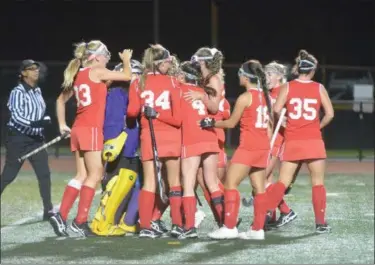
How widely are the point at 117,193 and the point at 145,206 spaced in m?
0.39

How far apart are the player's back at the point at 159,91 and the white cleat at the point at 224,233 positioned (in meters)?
0.95

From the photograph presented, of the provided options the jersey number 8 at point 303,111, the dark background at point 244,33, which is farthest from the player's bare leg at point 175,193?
the dark background at point 244,33

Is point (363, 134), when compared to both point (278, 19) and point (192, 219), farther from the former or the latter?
point (192, 219)

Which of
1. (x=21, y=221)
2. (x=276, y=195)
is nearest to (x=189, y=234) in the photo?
(x=276, y=195)

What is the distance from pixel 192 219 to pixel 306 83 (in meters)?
0.95

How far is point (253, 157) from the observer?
212 inches

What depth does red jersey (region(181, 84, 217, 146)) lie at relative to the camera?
5.22 metres

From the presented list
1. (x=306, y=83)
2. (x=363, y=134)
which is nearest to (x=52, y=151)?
(x=363, y=134)

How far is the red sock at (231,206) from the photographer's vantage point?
18.5 ft

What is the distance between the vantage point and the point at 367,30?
17453 mm

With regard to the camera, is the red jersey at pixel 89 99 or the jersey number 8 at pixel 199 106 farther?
the jersey number 8 at pixel 199 106

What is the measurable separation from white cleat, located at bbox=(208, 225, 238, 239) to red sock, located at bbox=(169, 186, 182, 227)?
0.65ft

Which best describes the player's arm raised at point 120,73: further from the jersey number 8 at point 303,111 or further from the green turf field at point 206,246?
the jersey number 8 at point 303,111

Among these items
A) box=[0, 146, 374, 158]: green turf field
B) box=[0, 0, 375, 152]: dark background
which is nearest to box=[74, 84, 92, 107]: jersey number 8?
box=[0, 146, 374, 158]: green turf field
